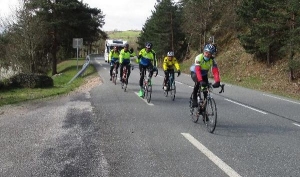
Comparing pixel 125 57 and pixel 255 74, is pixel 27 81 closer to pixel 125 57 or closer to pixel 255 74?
pixel 125 57

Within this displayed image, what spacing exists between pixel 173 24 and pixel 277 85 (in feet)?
94.7

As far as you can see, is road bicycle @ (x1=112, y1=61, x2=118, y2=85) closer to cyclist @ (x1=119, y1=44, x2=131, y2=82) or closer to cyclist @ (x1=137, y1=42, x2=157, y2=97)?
cyclist @ (x1=119, y1=44, x2=131, y2=82)

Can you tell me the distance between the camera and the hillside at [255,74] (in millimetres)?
20484

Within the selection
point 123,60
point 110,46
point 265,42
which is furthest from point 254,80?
point 110,46

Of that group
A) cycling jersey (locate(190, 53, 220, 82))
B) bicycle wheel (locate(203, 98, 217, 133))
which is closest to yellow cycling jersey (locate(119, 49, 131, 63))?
cycling jersey (locate(190, 53, 220, 82))

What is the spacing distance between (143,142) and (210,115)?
199cm

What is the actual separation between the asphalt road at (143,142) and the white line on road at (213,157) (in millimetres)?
16

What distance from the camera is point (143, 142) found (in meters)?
6.55

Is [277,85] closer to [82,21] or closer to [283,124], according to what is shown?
[283,124]

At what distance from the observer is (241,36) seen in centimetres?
2723

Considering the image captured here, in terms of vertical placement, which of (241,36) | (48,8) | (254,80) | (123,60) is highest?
(48,8)

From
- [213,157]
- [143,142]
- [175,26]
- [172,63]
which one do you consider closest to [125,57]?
[172,63]

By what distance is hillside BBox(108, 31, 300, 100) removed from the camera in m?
20.5

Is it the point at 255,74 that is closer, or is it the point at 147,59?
the point at 147,59
